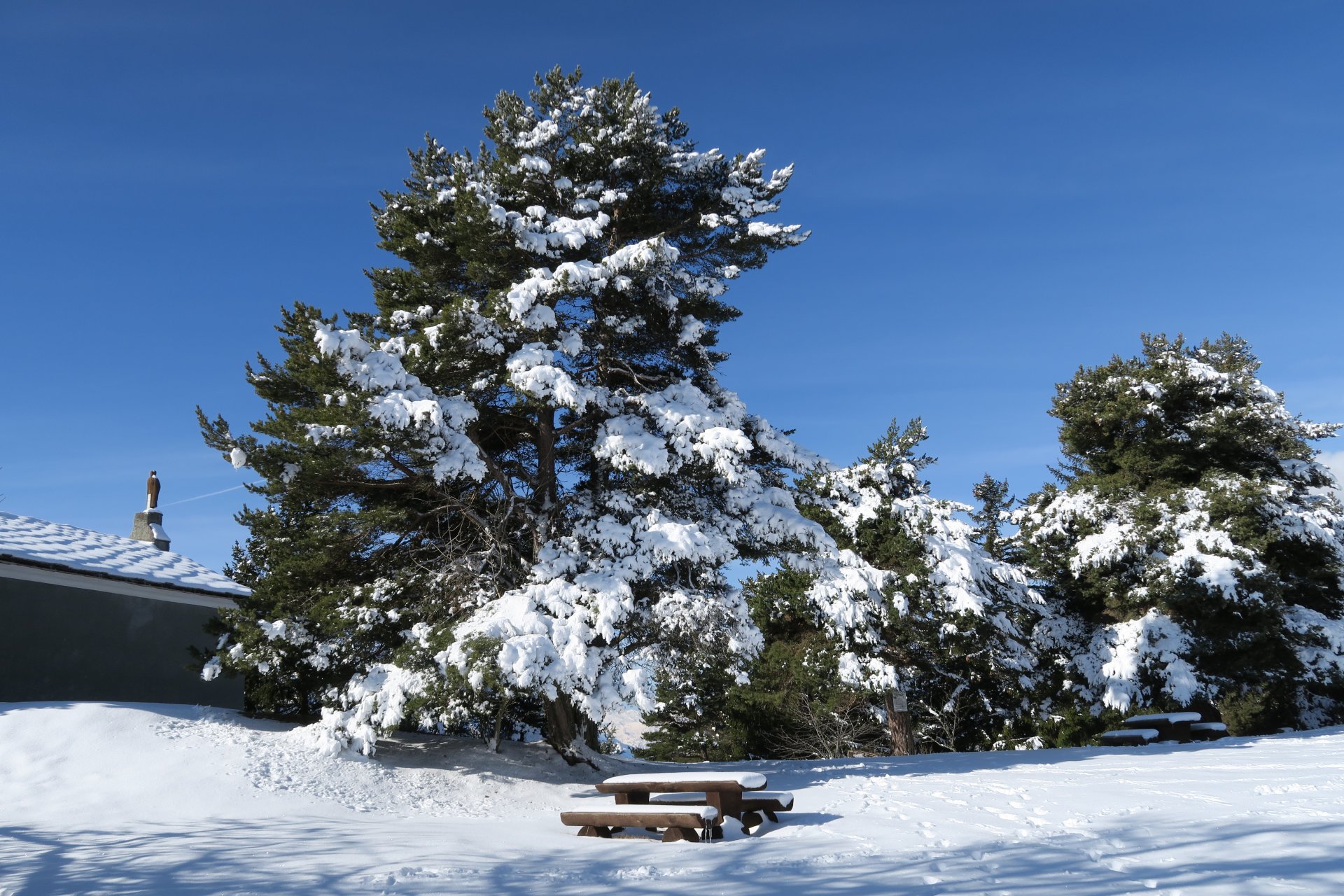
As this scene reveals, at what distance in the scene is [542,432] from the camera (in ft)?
49.5

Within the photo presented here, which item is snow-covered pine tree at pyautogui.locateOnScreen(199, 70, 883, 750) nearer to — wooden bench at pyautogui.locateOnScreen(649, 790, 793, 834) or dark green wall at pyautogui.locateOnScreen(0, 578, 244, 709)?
wooden bench at pyautogui.locateOnScreen(649, 790, 793, 834)

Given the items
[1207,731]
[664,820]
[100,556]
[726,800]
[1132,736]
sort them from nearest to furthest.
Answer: [664,820] < [726,800] < [100,556] < [1132,736] < [1207,731]

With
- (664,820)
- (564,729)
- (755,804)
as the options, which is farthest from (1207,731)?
(664,820)

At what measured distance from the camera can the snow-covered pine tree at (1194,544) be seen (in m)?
23.0

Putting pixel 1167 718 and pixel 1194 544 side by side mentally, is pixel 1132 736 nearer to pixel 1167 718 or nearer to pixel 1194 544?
pixel 1167 718

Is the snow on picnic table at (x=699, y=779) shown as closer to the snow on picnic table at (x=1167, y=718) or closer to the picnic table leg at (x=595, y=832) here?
the picnic table leg at (x=595, y=832)

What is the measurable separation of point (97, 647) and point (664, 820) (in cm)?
1224

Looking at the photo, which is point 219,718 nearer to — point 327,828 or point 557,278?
point 327,828

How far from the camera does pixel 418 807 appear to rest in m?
10.5

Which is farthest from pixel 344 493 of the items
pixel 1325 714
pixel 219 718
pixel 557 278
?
pixel 1325 714

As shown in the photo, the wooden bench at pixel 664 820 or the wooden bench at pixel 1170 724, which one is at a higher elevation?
the wooden bench at pixel 664 820

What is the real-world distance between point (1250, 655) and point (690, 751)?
15.7 m

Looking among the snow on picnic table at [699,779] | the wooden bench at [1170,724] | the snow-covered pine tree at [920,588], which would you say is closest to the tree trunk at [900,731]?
the snow-covered pine tree at [920,588]

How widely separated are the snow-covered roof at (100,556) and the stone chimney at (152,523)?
2.29 feet
